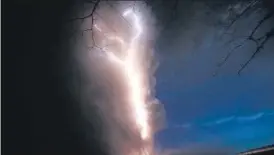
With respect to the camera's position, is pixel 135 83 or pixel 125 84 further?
pixel 125 84

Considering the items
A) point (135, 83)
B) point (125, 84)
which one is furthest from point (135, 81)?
point (125, 84)

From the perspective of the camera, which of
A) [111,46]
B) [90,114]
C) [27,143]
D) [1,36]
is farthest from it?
[90,114]

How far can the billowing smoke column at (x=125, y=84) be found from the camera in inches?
257

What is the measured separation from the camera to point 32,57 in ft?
21.0

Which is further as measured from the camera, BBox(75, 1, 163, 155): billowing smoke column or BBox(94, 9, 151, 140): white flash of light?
BBox(94, 9, 151, 140): white flash of light

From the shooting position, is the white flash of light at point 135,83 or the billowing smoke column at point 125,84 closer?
the billowing smoke column at point 125,84

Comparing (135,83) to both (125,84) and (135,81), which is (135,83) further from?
(125,84)

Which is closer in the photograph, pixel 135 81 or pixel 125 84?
pixel 135 81

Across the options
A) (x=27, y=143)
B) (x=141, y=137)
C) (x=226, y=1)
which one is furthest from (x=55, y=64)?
(x=226, y=1)

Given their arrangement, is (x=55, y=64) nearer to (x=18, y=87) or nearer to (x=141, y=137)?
(x=18, y=87)

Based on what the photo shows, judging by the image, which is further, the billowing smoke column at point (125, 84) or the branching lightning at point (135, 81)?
the branching lightning at point (135, 81)

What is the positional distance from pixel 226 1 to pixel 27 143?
397 cm

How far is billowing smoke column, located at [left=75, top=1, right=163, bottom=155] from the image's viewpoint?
257 inches

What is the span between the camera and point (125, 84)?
785cm
